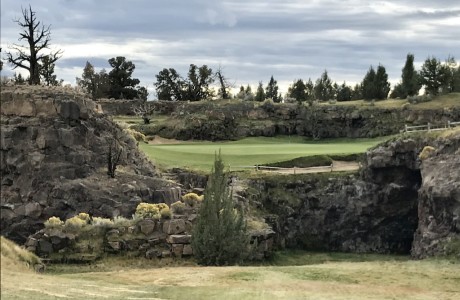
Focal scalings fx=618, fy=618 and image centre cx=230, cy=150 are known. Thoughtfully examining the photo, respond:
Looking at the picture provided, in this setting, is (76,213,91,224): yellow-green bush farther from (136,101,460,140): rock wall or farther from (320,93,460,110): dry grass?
(320,93,460,110): dry grass

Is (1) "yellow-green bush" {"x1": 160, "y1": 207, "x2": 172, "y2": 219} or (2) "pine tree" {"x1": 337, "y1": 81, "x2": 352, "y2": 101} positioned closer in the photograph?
(1) "yellow-green bush" {"x1": 160, "y1": 207, "x2": 172, "y2": 219}

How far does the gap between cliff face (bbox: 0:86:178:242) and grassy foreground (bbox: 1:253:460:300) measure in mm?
5498

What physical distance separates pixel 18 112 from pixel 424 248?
24.1 metres

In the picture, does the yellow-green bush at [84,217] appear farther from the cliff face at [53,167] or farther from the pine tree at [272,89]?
the pine tree at [272,89]

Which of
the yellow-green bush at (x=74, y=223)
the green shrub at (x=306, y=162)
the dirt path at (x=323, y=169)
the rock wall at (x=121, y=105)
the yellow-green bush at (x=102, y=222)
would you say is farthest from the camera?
the rock wall at (x=121, y=105)

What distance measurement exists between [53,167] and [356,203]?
20.7 m

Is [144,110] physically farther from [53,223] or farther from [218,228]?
[218,228]

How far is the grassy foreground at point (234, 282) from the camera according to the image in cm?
1616

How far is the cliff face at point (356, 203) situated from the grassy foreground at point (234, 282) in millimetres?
12956

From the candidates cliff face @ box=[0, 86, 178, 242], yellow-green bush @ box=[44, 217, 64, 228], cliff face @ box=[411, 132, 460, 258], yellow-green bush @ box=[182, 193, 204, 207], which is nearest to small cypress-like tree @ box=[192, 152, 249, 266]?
yellow-green bush @ box=[182, 193, 204, 207]

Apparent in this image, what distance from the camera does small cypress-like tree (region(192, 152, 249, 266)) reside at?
25.0 metres

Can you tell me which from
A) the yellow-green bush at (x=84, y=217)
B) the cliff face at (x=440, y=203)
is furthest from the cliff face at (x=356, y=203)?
the yellow-green bush at (x=84, y=217)

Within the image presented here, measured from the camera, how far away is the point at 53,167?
31859 millimetres

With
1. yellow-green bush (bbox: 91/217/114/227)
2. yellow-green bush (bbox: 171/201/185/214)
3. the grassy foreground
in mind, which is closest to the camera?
the grassy foreground
